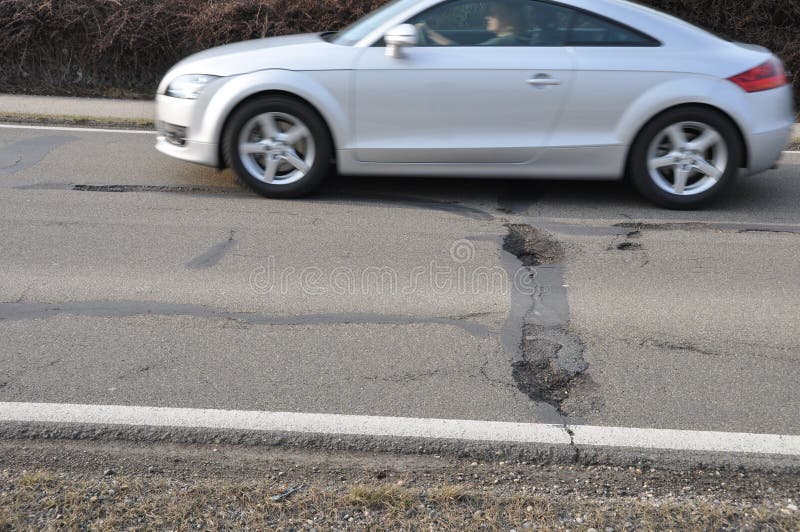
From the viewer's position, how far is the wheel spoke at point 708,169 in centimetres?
660

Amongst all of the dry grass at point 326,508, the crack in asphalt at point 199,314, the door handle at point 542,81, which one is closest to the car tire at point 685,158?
the door handle at point 542,81

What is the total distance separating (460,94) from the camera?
646cm

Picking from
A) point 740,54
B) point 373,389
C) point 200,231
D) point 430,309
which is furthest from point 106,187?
point 740,54

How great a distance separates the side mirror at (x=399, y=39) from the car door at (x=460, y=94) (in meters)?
0.05

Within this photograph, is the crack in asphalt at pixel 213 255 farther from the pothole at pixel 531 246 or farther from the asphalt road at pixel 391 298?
the pothole at pixel 531 246

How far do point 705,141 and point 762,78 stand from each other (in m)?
0.62

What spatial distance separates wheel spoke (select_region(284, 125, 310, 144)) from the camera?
6.61 metres

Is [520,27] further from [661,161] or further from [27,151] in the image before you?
[27,151]

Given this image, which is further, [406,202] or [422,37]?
[406,202]

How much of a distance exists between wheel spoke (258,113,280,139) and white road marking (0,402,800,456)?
11.2 feet

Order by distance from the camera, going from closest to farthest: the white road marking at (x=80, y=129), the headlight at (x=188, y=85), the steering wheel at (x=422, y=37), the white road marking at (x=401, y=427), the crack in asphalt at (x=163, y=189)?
the white road marking at (x=401, y=427) → the steering wheel at (x=422, y=37) → the headlight at (x=188, y=85) → the crack in asphalt at (x=163, y=189) → the white road marking at (x=80, y=129)

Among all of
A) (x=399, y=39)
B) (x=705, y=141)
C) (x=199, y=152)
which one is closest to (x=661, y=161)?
(x=705, y=141)

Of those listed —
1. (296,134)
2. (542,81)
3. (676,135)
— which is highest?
(542,81)

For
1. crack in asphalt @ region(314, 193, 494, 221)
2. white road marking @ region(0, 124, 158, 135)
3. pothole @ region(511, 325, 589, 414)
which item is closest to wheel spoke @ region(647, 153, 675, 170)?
crack in asphalt @ region(314, 193, 494, 221)
